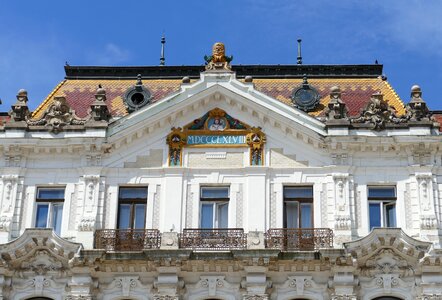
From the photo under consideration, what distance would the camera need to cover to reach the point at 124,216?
117 ft

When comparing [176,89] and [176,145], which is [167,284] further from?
[176,89]

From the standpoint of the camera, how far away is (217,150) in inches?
1437

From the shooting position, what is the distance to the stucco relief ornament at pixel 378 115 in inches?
1425

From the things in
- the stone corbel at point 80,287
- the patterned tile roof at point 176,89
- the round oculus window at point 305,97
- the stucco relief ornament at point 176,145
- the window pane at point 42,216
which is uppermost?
the patterned tile roof at point 176,89

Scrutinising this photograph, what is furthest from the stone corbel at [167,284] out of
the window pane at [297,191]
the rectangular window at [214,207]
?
the window pane at [297,191]

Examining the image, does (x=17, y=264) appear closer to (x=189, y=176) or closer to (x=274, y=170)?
(x=189, y=176)

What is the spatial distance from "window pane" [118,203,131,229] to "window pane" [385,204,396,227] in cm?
928

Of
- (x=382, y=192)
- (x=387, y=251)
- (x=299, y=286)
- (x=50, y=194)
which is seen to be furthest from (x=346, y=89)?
(x=50, y=194)

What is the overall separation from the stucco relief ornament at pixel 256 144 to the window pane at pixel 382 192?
→ 410cm

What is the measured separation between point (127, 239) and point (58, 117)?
18.8ft

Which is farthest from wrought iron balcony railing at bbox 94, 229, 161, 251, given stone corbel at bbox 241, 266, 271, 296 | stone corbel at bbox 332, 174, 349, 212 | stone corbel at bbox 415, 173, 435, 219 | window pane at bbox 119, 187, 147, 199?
stone corbel at bbox 415, 173, 435, 219

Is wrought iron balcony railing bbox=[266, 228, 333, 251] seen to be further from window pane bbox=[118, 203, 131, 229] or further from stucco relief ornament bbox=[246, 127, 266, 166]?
window pane bbox=[118, 203, 131, 229]

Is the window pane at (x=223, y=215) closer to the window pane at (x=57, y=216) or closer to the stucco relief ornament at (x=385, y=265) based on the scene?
the stucco relief ornament at (x=385, y=265)

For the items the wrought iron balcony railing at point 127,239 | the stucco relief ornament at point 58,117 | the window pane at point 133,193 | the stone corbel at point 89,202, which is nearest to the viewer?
the wrought iron balcony railing at point 127,239
